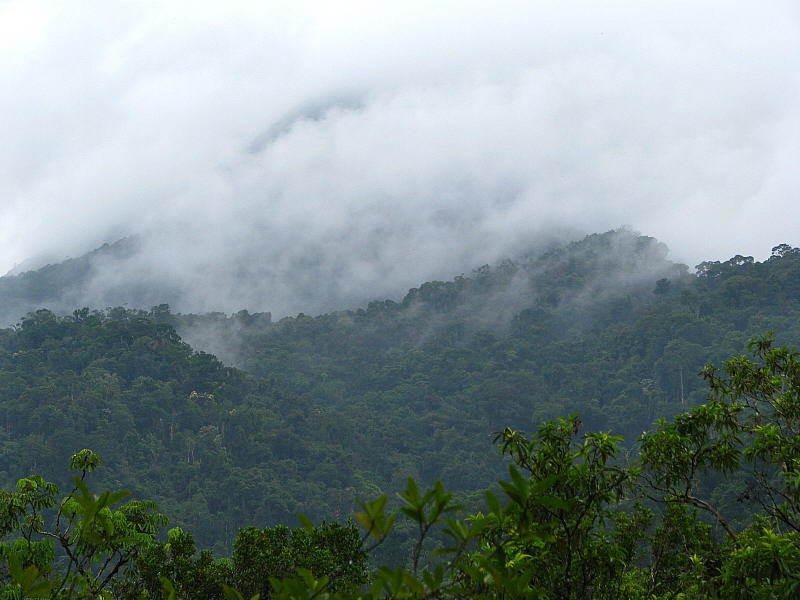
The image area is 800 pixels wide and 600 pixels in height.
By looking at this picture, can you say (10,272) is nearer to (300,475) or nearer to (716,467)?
(300,475)

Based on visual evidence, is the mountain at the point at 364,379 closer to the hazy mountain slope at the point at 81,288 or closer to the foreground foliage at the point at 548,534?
the foreground foliage at the point at 548,534

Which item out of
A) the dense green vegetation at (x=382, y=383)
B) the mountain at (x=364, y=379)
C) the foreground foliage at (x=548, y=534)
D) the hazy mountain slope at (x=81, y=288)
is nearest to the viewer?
the foreground foliage at (x=548, y=534)

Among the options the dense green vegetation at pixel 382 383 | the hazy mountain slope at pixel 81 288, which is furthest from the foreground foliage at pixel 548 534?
the hazy mountain slope at pixel 81 288

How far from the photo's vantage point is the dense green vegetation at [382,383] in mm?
52438

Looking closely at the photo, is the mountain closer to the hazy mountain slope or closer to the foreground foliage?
the foreground foliage

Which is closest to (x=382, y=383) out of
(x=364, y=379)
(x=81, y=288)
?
(x=364, y=379)

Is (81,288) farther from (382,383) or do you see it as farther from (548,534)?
(548,534)

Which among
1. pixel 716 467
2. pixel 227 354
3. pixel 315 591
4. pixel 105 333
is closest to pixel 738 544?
pixel 716 467

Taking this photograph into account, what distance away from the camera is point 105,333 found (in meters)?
65.9

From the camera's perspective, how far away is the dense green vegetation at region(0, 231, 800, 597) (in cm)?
5244

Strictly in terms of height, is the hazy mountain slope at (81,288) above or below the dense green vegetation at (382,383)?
above

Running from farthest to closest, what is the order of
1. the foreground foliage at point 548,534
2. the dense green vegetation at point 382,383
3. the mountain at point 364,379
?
1. the mountain at point 364,379
2. the dense green vegetation at point 382,383
3. the foreground foliage at point 548,534

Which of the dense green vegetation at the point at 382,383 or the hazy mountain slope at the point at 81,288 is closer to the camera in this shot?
the dense green vegetation at the point at 382,383

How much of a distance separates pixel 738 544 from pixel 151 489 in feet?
159
